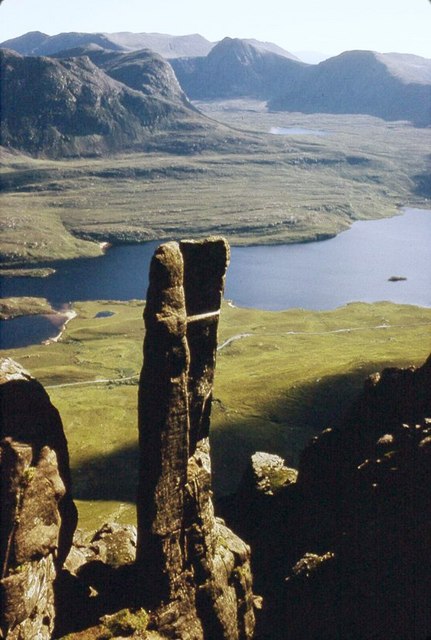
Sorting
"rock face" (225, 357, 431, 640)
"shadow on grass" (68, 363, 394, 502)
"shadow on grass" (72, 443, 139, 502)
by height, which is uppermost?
"rock face" (225, 357, 431, 640)

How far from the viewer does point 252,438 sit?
127625 mm

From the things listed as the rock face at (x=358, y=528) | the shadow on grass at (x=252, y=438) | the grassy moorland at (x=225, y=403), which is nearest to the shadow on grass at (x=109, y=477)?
the shadow on grass at (x=252, y=438)

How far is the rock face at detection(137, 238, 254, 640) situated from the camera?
34.5 metres

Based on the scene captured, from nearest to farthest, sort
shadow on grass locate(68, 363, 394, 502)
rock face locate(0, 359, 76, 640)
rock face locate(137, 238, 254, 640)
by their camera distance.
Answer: rock face locate(0, 359, 76, 640) < rock face locate(137, 238, 254, 640) < shadow on grass locate(68, 363, 394, 502)

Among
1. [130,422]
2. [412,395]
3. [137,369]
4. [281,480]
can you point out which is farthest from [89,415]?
[412,395]

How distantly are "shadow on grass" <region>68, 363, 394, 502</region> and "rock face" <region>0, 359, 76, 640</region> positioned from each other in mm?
66802

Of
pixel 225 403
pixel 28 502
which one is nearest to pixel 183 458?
pixel 28 502

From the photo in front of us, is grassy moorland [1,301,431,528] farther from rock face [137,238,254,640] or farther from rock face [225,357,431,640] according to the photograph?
rock face [137,238,254,640]

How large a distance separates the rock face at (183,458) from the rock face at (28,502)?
5.11 meters

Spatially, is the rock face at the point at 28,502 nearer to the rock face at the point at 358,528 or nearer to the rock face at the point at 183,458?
the rock face at the point at 183,458

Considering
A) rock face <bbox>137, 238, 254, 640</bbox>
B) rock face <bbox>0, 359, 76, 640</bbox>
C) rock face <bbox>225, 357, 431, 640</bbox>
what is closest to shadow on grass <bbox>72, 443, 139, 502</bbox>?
rock face <bbox>225, 357, 431, 640</bbox>

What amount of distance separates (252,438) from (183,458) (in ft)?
304

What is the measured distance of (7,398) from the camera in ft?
112

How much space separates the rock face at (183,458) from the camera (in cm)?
3453
